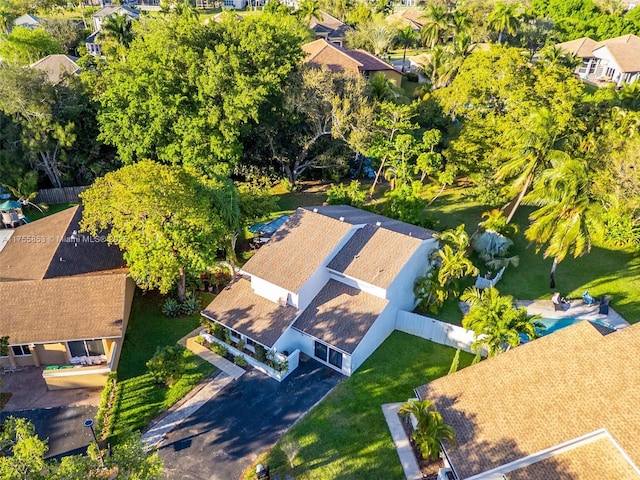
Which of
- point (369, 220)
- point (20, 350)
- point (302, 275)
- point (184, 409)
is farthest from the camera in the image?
point (369, 220)

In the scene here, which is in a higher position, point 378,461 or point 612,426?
point 612,426

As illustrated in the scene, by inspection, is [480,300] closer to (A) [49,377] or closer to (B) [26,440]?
(B) [26,440]

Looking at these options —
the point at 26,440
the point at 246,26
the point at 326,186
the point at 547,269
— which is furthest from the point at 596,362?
the point at 246,26

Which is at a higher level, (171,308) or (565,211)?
(565,211)

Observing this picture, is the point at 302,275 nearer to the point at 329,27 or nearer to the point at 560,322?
the point at 560,322

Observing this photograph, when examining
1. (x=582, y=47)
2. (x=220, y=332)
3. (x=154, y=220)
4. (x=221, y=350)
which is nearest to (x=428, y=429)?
(x=221, y=350)

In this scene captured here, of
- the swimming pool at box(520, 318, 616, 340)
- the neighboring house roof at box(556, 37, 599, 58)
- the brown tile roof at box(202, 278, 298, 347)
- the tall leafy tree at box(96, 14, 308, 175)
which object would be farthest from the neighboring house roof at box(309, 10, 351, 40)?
the swimming pool at box(520, 318, 616, 340)

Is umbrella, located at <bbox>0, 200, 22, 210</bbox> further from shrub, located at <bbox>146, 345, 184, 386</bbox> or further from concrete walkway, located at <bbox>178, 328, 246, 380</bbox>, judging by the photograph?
A: shrub, located at <bbox>146, 345, 184, 386</bbox>
